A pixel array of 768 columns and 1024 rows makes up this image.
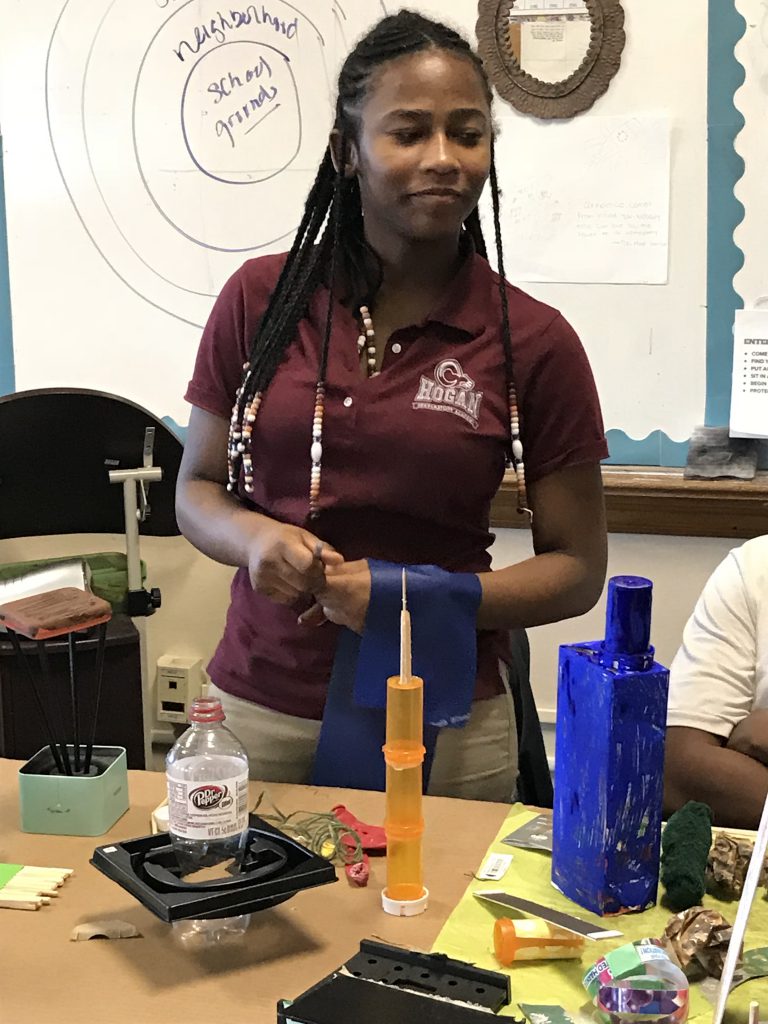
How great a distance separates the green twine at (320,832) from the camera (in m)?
1.19

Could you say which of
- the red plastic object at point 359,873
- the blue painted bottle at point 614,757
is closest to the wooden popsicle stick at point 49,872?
the red plastic object at point 359,873

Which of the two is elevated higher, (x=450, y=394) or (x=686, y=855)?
(x=450, y=394)

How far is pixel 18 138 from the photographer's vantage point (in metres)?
2.89

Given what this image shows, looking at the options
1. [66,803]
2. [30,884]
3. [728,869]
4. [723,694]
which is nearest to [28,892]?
[30,884]

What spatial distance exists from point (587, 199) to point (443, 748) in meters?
1.56

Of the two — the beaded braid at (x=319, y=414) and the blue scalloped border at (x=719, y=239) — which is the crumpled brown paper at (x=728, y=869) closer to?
the beaded braid at (x=319, y=414)

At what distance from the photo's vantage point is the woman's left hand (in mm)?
1231

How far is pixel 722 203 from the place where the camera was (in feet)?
8.07

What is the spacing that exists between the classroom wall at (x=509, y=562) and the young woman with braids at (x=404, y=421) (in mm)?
1182

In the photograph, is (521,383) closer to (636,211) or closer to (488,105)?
(488,105)

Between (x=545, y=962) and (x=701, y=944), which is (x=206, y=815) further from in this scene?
(x=701, y=944)

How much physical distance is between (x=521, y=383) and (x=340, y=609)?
362mm

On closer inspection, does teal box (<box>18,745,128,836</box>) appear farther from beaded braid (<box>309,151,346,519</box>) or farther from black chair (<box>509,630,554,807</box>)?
black chair (<box>509,630,554,807</box>)

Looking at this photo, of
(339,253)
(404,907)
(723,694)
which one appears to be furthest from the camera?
(723,694)
